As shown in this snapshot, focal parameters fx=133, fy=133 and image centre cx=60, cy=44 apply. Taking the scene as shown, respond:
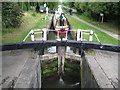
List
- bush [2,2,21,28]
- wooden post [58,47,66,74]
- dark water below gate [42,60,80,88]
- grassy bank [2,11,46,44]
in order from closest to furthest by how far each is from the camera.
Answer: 1. dark water below gate [42,60,80,88]
2. wooden post [58,47,66,74]
3. grassy bank [2,11,46,44]
4. bush [2,2,21,28]

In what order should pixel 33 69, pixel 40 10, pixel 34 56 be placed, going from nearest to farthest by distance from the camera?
pixel 33 69, pixel 34 56, pixel 40 10

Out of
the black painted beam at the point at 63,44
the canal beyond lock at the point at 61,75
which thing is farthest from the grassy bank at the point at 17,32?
the canal beyond lock at the point at 61,75

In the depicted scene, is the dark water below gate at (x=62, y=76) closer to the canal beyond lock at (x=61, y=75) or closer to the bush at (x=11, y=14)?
the canal beyond lock at (x=61, y=75)

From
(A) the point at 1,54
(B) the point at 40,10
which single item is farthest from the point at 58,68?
(B) the point at 40,10

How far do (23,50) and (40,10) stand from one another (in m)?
14.3

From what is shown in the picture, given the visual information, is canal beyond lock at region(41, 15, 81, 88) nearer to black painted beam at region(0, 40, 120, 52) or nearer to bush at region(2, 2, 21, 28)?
black painted beam at region(0, 40, 120, 52)

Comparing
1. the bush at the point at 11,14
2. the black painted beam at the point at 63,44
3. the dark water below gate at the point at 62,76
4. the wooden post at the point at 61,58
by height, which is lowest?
the dark water below gate at the point at 62,76

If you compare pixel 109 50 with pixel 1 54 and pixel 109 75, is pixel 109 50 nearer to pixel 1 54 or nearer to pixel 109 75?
pixel 109 75

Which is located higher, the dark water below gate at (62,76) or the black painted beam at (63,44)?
the black painted beam at (63,44)

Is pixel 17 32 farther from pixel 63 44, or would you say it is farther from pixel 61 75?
pixel 61 75

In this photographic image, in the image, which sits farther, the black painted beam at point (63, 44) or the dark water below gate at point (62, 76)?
the dark water below gate at point (62, 76)

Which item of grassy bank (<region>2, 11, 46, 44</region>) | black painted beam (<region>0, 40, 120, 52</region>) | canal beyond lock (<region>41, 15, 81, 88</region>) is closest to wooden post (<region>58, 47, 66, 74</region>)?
canal beyond lock (<region>41, 15, 81, 88</region>)

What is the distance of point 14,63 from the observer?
5043mm

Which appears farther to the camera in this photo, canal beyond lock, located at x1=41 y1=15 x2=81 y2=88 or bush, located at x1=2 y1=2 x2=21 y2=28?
bush, located at x1=2 y1=2 x2=21 y2=28
